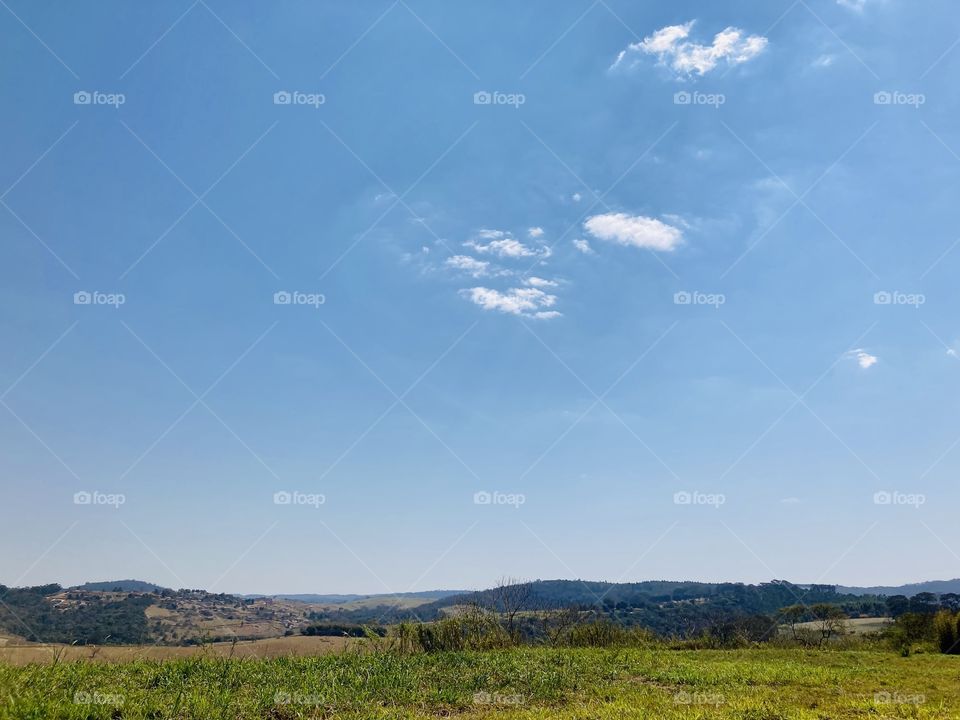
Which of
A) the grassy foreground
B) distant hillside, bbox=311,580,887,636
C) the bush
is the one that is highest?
the grassy foreground

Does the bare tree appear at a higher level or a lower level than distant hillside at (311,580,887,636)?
higher

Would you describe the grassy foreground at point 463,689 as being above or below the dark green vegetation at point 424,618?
above

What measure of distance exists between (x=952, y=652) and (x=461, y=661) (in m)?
19.5

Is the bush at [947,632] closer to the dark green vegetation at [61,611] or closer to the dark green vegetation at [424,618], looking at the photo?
the dark green vegetation at [424,618]

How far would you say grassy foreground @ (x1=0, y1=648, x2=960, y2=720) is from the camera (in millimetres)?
7094

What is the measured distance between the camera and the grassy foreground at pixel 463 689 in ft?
23.3

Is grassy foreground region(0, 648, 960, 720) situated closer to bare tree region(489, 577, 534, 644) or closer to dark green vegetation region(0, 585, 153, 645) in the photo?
bare tree region(489, 577, 534, 644)

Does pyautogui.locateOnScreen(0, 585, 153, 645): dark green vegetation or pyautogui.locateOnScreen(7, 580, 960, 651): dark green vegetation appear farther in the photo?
pyautogui.locateOnScreen(0, 585, 153, 645): dark green vegetation

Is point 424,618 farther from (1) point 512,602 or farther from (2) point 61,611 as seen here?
(2) point 61,611

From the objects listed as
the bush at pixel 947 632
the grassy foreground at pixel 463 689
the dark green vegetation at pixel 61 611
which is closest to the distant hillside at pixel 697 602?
the dark green vegetation at pixel 61 611

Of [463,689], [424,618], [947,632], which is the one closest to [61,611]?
[424,618]

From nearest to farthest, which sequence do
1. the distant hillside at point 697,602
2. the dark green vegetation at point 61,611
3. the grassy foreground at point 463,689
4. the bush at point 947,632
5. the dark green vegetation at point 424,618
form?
the grassy foreground at point 463,689
the dark green vegetation at point 424,618
the bush at point 947,632
the dark green vegetation at point 61,611
the distant hillside at point 697,602

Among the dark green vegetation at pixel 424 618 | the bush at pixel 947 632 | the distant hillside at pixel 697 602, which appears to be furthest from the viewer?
the distant hillside at pixel 697 602

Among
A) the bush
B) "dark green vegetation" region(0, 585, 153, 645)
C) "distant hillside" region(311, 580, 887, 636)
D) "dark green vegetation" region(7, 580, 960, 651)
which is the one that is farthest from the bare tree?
"distant hillside" region(311, 580, 887, 636)
